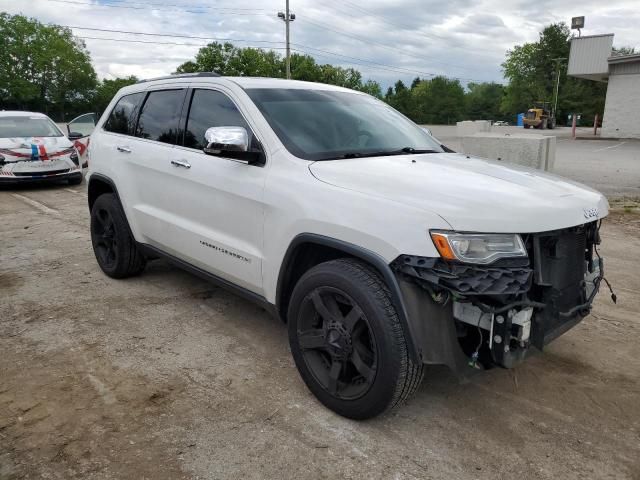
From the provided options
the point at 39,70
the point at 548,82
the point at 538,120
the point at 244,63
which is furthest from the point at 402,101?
the point at 39,70

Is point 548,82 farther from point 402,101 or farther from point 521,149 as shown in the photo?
point 521,149

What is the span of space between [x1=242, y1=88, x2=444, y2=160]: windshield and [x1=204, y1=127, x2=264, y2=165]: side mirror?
8.3 inches

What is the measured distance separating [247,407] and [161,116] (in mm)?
2509

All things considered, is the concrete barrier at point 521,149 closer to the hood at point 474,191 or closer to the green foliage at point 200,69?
the hood at point 474,191

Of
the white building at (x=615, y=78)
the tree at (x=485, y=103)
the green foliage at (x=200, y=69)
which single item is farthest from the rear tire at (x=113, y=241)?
the tree at (x=485, y=103)

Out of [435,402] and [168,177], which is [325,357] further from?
[168,177]

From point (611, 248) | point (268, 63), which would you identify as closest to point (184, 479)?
point (611, 248)

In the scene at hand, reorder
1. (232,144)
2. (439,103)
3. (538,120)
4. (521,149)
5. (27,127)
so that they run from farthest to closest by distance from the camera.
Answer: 1. (439,103)
2. (538,120)
3. (27,127)
4. (521,149)
5. (232,144)

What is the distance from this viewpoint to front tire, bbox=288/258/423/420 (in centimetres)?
252

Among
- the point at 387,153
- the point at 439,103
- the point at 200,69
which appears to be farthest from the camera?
the point at 439,103

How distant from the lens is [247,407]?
9.89 ft

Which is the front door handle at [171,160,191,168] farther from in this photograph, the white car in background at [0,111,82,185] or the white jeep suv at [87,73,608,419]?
the white car in background at [0,111,82,185]

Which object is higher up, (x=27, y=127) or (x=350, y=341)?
(x=27, y=127)

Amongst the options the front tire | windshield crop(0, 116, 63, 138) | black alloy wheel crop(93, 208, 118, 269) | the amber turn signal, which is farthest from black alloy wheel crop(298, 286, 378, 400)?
windshield crop(0, 116, 63, 138)
